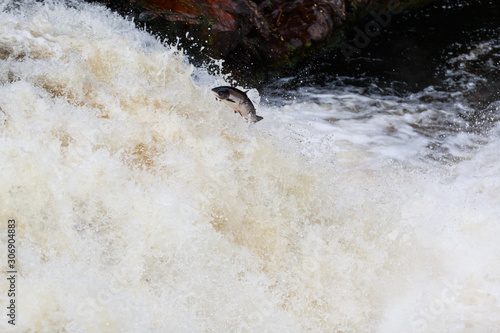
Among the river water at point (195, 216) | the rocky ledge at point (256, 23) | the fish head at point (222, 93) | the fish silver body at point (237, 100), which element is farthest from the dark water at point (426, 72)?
the fish head at point (222, 93)

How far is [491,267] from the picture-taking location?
12.0ft

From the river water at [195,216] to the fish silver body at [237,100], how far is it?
214mm

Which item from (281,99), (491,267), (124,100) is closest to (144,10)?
(281,99)

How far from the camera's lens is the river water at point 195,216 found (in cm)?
300

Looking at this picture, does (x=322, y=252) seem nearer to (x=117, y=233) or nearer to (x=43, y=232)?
(x=117, y=233)

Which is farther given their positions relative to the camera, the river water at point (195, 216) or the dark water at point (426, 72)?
the dark water at point (426, 72)

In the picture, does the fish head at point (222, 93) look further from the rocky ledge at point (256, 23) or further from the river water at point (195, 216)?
the rocky ledge at point (256, 23)

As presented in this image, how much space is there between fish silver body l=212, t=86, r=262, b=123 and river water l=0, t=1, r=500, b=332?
21 centimetres

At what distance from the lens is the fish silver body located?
3309mm

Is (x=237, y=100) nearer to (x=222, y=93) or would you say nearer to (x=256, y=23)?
(x=222, y=93)

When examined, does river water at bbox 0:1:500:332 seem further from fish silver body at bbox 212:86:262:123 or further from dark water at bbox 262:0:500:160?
dark water at bbox 262:0:500:160

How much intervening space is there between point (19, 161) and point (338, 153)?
8.95 feet

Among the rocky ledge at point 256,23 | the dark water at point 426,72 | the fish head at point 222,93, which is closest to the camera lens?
the fish head at point 222,93

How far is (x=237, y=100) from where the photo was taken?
3.41 meters
